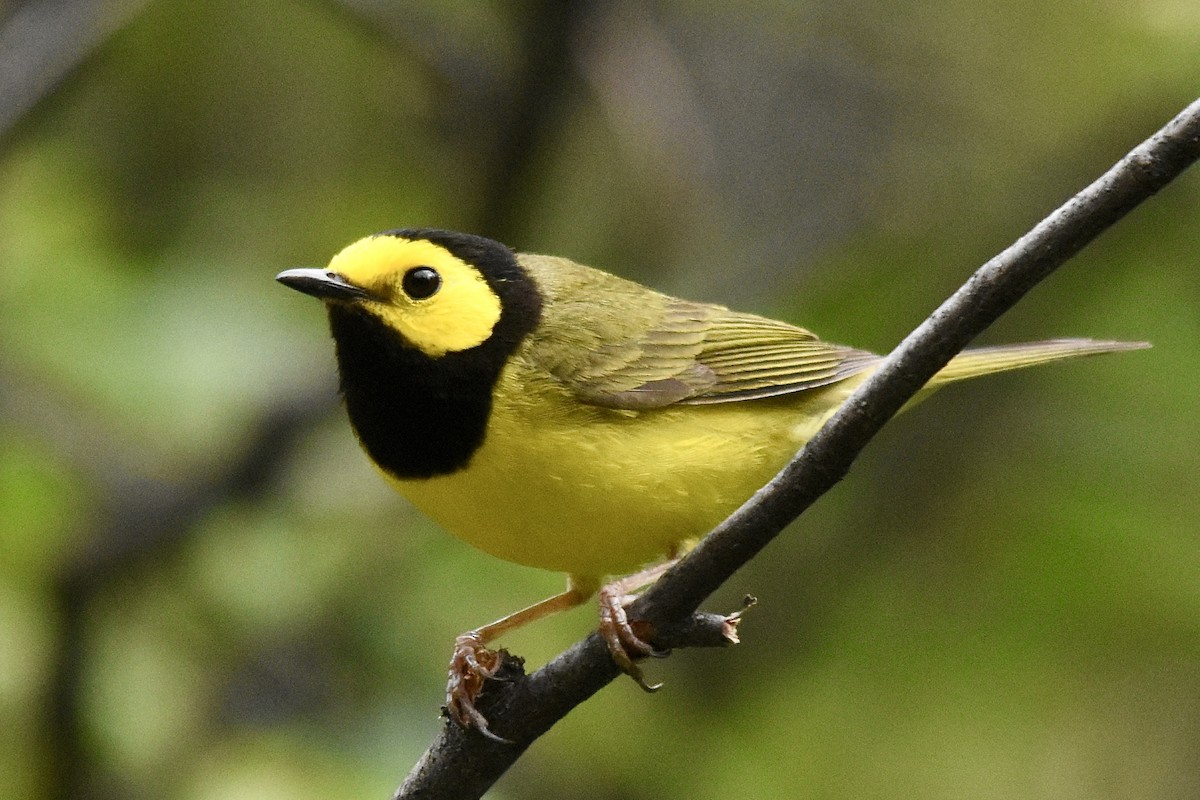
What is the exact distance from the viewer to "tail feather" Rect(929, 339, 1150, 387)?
3.47 metres

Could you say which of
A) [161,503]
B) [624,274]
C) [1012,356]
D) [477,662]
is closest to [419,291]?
[477,662]

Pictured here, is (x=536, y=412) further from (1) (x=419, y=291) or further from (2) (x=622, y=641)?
(2) (x=622, y=641)

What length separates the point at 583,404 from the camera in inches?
130

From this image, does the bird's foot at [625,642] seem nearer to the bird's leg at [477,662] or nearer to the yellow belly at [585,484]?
the bird's leg at [477,662]

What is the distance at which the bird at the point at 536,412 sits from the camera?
3092 mm

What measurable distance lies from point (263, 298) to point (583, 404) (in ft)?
7.92

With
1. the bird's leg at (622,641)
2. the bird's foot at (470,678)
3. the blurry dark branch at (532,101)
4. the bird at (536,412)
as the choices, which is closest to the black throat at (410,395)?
the bird at (536,412)

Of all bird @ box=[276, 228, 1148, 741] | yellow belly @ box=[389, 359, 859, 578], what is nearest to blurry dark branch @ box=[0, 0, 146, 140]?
bird @ box=[276, 228, 1148, 741]

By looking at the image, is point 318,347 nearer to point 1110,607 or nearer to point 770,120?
point 770,120

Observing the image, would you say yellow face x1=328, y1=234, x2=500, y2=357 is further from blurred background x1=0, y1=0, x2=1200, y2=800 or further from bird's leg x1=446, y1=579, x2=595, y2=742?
blurred background x1=0, y1=0, x2=1200, y2=800

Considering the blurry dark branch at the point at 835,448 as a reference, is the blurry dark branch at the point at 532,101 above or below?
above

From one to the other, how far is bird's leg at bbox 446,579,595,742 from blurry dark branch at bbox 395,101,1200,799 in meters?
0.03

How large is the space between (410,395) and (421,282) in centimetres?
27

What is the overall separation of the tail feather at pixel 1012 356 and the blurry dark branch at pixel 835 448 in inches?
52.4
